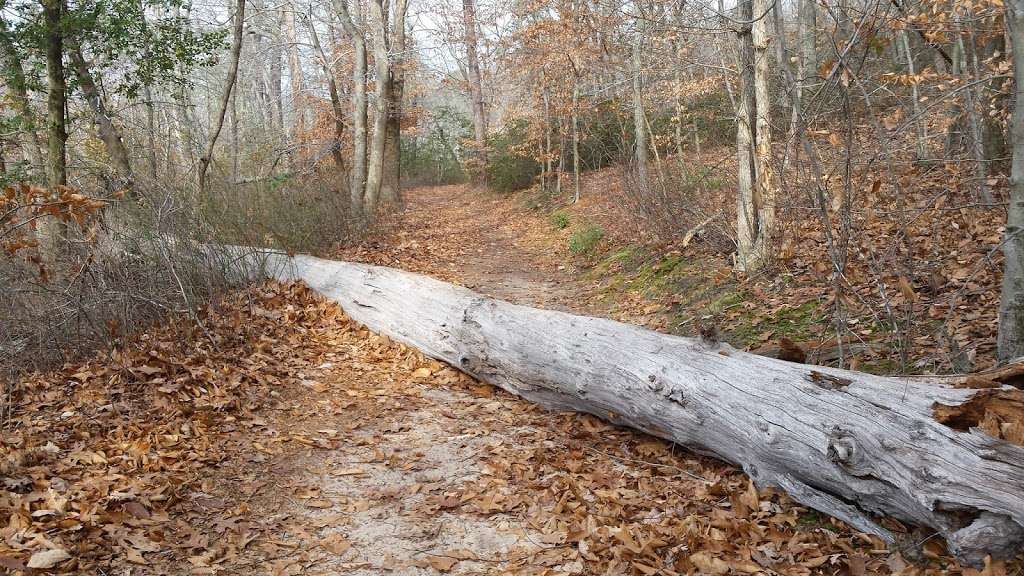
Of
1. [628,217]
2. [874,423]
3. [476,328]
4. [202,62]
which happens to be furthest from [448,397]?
[202,62]

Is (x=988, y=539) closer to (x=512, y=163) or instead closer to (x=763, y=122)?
(x=763, y=122)

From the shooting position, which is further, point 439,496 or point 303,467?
point 303,467

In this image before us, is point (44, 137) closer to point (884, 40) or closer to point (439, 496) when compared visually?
point (439, 496)

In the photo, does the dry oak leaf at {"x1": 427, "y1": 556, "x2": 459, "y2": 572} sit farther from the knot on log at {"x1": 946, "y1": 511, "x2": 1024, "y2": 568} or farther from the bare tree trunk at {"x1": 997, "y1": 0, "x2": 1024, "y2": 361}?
the bare tree trunk at {"x1": 997, "y1": 0, "x2": 1024, "y2": 361}

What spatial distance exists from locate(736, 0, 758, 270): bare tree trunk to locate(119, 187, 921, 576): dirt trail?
3409 mm

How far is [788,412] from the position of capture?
11.7 feet

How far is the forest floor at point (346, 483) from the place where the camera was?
125 inches

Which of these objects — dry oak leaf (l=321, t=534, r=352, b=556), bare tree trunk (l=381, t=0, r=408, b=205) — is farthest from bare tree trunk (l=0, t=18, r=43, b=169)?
dry oak leaf (l=321, t=534, r=352, b=556)

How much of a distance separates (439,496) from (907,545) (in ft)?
8.21

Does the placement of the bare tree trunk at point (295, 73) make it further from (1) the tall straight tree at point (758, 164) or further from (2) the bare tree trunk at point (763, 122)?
(2) the bare tree trunk at point (763, 122)

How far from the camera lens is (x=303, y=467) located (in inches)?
170

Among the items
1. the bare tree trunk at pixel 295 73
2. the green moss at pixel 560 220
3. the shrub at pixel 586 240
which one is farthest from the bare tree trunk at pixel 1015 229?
the bare tree trunk at pixel 295 73

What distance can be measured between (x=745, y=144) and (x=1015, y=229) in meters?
3.97

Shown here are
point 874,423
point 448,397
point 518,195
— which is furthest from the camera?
point 518,195
